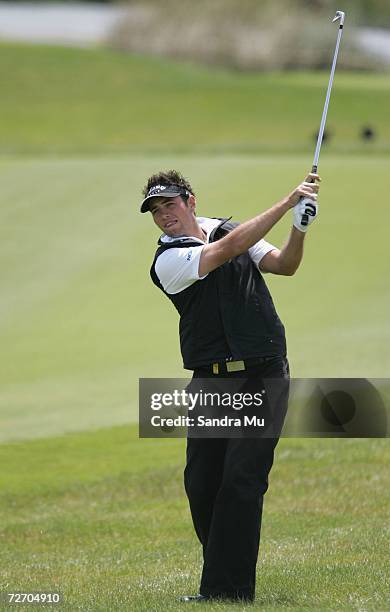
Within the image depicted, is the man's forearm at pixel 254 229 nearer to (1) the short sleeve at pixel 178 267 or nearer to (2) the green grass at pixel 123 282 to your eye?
(1) the short sleeve at pixel 178 267

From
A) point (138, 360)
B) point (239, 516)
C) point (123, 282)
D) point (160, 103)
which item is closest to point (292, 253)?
point (239, 516)

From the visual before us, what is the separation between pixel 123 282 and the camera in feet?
60.1

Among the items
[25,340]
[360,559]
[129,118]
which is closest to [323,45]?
A: [129,118]

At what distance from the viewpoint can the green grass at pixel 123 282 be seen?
1448cm

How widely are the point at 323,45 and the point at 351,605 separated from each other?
3912 cm

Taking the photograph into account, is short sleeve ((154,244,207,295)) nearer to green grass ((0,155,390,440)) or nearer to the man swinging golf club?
the man swinging golf club

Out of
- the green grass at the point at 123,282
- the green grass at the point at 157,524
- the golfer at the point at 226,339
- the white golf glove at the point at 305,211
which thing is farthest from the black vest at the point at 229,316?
the green grass at the point at 123,282

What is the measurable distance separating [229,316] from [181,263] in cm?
37

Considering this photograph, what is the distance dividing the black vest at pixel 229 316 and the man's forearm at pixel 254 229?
0.33m

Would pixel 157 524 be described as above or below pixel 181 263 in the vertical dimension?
below

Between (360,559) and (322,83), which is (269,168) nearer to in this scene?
(360,559)

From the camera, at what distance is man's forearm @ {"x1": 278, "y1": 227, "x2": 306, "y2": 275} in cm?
639

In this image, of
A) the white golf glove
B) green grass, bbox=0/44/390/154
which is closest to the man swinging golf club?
the white golf glove

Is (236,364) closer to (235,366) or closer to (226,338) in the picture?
(235,366)
